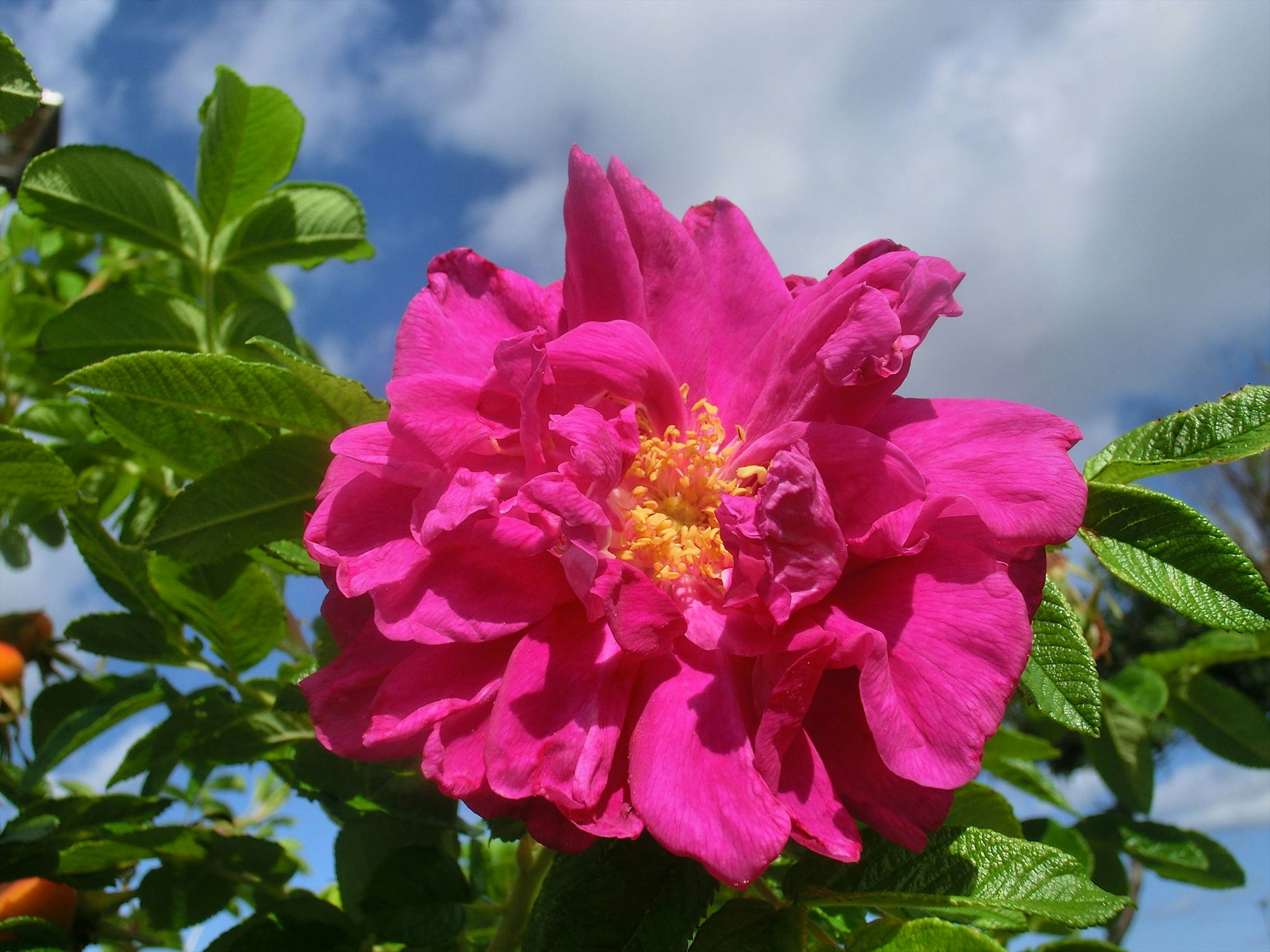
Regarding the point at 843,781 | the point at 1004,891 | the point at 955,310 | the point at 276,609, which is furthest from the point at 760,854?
the point at 276,609

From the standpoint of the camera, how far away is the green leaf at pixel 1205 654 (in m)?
1.57

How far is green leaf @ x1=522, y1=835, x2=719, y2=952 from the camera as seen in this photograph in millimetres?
776

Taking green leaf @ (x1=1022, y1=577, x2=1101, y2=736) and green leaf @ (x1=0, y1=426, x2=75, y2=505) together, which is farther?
green leaf @ (x1=0, y1=426, x2=75, y2=505)

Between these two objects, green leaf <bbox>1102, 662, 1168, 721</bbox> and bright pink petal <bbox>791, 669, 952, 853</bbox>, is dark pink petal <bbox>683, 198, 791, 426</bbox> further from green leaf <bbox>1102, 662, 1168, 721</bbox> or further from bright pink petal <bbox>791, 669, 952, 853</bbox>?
green leaf <bbox>1102, 662, 1168, 721</bbox>

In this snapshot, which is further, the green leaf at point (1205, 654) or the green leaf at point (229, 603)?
the green leaf at point (1205, 654)

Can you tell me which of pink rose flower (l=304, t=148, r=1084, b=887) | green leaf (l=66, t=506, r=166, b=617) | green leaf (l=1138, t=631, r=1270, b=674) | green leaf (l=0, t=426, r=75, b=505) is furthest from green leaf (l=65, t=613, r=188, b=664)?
green leaf (l=1138, t=631, r=1270, b=674)

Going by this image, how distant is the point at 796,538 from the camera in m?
0.76

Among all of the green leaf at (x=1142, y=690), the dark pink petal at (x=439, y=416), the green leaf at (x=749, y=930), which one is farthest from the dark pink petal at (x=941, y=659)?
the green leaf at (x=1142, y=690)

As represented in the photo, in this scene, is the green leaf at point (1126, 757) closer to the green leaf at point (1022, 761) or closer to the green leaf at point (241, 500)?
the green leaf at point (1022, 761)

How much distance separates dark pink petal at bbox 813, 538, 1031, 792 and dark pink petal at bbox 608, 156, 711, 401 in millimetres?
331

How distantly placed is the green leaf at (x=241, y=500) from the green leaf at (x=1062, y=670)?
701mm

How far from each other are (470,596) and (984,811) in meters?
0.57

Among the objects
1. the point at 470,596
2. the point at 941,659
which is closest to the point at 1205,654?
the point at 941,659

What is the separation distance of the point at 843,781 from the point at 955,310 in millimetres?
413
